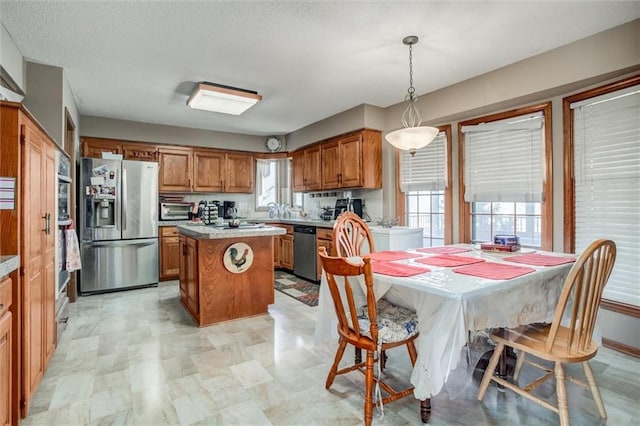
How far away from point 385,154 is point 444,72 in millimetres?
1420

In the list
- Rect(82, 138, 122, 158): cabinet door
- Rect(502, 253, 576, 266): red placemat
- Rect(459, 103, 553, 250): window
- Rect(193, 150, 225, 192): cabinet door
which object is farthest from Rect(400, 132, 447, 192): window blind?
Rect(82, 138, 122, 158): cabinet door

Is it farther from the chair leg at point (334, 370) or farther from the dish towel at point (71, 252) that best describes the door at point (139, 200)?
the chair leg at point (334, 370)

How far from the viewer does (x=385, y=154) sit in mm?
4574

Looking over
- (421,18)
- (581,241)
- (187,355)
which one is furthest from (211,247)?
(581,241)

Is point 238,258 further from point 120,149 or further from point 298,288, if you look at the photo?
point 120,149

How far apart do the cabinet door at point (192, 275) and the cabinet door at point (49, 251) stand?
1087 mm

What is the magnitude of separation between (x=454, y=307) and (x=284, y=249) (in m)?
4.27

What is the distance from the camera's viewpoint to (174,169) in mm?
5410

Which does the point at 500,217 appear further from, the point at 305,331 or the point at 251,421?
the point at 251,421

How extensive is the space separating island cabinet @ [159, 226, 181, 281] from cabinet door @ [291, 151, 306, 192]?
6.93ft

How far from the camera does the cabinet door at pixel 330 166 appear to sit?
192 inches

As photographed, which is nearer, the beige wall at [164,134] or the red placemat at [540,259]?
the red placemat at [540,259]

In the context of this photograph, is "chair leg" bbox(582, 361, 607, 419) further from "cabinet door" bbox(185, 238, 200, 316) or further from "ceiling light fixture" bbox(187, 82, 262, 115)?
"ceiling light fixture" bbox(187, 82, 262, 115)

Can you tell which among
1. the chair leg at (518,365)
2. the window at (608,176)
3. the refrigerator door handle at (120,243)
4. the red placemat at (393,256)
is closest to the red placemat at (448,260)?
the red placemat at (393,256)
